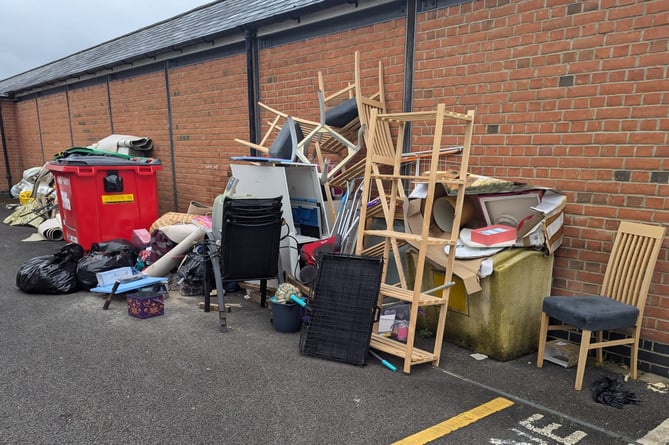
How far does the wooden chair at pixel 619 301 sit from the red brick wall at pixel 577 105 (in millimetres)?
161

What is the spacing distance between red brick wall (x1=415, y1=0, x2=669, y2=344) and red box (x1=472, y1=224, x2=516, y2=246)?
51 centimetres

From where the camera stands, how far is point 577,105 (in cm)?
356

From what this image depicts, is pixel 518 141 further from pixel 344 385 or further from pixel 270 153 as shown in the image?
pixel 270 153

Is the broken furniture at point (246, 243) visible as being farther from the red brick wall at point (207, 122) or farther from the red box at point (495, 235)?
the red brick wall at point (207, 122)

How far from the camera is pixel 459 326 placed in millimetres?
3816

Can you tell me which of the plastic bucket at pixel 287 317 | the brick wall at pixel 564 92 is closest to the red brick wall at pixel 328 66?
the brick wall at pixel 564 92

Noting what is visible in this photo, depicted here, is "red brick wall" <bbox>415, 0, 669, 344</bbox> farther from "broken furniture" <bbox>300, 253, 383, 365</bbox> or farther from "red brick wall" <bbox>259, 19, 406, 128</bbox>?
"broken furniture" <bbox>300, 253, 383, 365</bbox>

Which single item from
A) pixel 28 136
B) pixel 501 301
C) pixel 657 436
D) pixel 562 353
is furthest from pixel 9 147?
pixel 657 436

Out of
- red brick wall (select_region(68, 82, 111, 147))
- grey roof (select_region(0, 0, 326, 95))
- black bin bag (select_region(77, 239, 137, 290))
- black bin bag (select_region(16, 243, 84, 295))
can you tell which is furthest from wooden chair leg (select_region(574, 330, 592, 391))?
red brick wall (select_region(68, 82, 111, 147))

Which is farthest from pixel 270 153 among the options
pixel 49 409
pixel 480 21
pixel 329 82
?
pixel 49 409

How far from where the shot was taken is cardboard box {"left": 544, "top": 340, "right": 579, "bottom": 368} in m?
3.46

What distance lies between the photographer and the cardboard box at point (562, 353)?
3.46 metres

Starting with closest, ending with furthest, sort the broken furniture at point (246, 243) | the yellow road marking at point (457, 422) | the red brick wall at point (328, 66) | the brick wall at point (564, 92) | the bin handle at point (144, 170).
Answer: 1. the yellow road marking at point (457, 422)
2. the brick wall at point (564, 92)
3. the broken furniture at point (246, 243)
4. the red brick wall at point (328, 66)
5. the bin handle at point (144, 170)

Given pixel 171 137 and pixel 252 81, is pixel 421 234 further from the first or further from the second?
pixel 171 137
